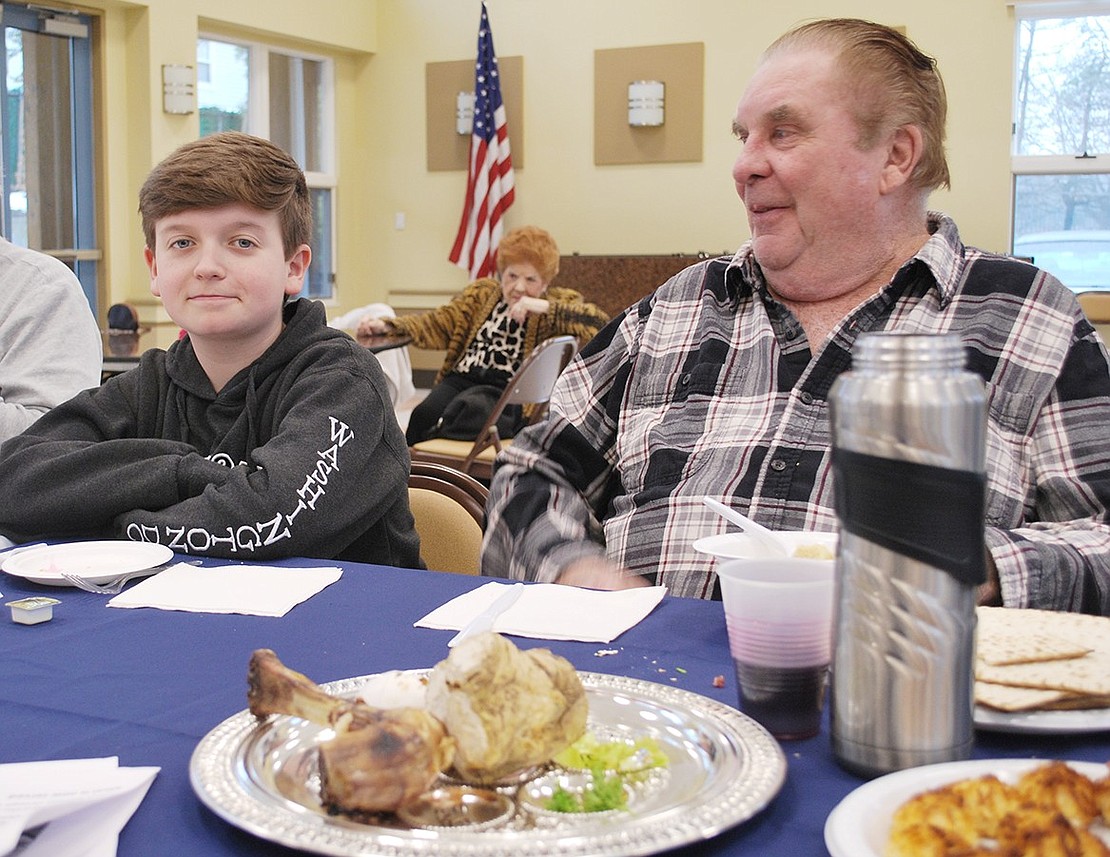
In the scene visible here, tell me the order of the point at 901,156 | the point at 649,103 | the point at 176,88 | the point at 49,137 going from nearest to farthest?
the point at 901,156 → the point at 49,137 → the point at 176,88 → the point at 649,103

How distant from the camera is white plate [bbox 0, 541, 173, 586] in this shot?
1.35 meters

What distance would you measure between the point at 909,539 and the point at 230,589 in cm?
85

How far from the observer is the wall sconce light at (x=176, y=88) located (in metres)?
8.03

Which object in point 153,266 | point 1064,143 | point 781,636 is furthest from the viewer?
point 1064,143

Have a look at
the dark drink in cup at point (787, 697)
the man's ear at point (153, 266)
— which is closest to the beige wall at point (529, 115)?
the man's ear at point (153, 266)

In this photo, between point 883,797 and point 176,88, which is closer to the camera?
point 883,797

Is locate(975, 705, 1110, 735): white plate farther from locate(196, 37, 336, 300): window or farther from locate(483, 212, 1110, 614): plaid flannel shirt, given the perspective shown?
locate(196, 37, 336, 300): window

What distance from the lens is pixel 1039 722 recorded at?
2.73 feet

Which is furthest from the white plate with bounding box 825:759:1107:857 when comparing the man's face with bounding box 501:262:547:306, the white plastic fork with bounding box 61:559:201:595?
the man's face with bounding box 501:262:547:306

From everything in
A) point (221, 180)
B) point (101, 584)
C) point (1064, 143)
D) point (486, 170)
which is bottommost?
point (101, 584)

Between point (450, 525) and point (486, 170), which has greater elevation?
point (486, 170)

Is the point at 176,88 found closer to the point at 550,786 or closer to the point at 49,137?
the point at 49,137

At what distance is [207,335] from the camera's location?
5.89 feet

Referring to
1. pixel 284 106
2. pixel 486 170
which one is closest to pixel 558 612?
pixel 486 170
